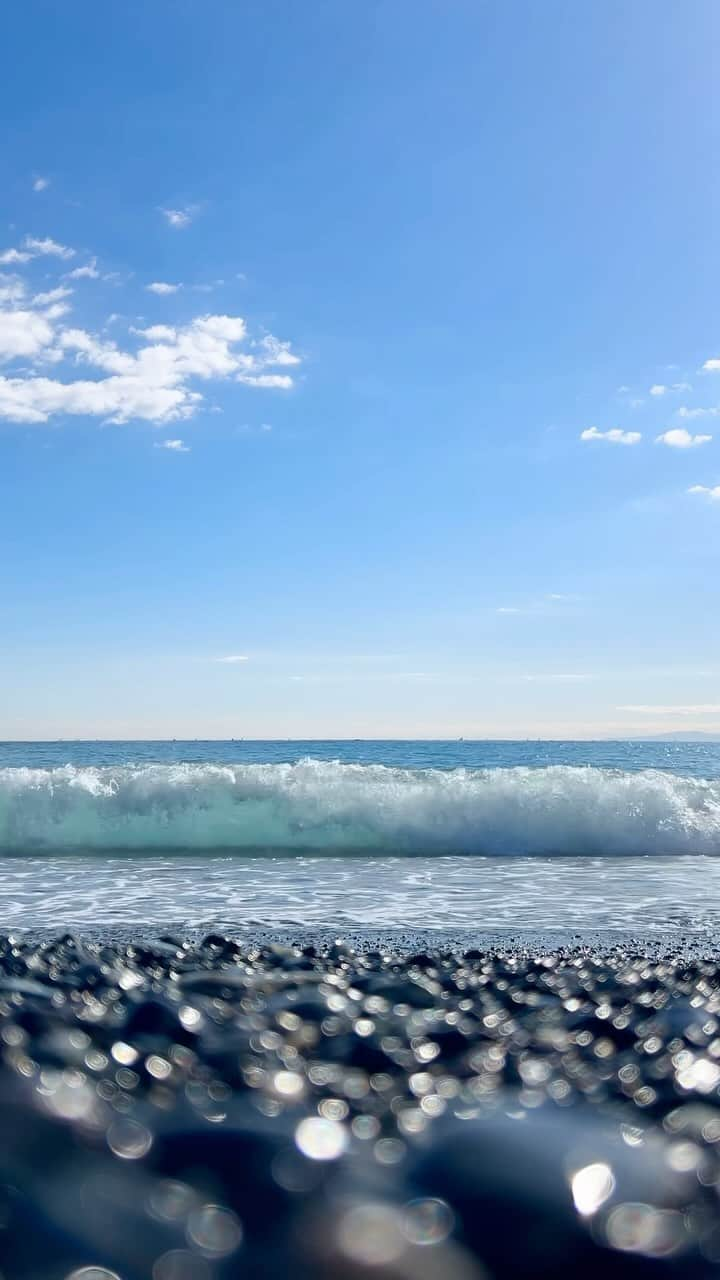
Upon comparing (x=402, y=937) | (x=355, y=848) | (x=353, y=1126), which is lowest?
(x=355, y=848)

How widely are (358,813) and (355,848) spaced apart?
701mm

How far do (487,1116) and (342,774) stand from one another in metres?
13.2

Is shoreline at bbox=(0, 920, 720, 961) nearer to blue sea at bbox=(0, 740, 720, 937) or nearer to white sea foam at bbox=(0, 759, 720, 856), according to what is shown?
blue sea at bbox=(0, 740, 720, 937)

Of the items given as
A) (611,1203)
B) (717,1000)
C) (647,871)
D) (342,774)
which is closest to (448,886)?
(647,871)

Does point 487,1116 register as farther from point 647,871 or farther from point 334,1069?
point 647,871

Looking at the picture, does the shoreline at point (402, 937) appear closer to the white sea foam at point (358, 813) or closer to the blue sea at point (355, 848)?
the blue sea at point (355, 848)

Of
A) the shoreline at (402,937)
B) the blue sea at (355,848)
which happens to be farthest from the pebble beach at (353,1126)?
the blue sea at (355,848)

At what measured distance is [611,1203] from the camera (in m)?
1.98

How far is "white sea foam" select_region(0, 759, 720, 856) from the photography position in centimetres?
1330

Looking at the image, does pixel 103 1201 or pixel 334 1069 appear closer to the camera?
pixel 103 1201

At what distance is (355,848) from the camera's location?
1348cm

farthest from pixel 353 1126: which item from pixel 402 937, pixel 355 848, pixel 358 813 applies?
pixel 358 813

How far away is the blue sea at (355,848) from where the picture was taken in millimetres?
7680

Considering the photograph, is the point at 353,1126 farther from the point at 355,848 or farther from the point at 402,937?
the point at 355,848
